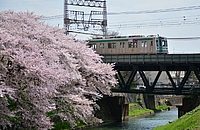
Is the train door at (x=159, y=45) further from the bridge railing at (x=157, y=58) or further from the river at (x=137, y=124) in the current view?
the river at (x=137, y=124)

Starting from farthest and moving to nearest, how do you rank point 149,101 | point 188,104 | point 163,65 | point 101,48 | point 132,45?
point 149,101
point 101,48
point 132,45
point 188,104
point 163,65

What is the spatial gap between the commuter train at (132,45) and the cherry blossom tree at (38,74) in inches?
476

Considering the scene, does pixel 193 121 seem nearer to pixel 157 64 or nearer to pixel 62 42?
pixel 62 42

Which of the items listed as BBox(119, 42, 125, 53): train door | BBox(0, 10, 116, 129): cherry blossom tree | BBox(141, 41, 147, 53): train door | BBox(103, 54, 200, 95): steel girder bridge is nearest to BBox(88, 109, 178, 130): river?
BBox(103, 54, 200, 95): steel girder bridge

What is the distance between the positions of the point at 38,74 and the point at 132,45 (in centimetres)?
2118

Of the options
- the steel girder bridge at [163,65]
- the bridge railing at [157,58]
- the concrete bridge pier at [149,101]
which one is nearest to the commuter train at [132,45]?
the steel girder bridge at [163,65]

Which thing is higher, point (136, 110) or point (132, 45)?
point (132, 45)

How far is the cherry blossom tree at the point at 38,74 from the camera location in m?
14.9

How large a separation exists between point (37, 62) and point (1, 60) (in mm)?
1443

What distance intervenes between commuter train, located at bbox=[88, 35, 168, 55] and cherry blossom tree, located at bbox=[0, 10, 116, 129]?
12079 millimetres

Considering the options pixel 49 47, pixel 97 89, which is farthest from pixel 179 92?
pixel 49 47

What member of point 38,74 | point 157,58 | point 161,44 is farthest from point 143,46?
point 38,74

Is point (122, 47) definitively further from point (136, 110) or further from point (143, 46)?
point (136, 110)

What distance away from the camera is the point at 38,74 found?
14.8m
